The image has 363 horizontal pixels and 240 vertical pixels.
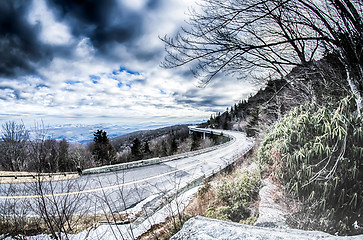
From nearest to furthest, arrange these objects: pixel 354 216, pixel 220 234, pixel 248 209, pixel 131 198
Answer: pixel 220 234 → pixel 354 216 → pixel 248 209 → pixel 131 198

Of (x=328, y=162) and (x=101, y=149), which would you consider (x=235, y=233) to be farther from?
(x=101, y=149)

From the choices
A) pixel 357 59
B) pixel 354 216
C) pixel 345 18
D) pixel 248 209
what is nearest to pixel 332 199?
pixel 354 216

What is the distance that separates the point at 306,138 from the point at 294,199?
4.09 feet

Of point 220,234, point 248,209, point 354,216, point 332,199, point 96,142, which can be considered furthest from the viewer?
point 96,142

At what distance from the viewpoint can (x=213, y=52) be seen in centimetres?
373

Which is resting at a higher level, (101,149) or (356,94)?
(356,94)

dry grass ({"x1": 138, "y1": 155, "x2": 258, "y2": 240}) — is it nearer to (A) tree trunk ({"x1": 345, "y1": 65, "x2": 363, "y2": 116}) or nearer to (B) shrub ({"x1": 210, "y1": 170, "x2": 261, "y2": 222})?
(B) shrub ({"x1": 210, "y1": 170, "x2": 261, "y2": 222})

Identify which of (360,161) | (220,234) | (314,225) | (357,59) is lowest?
(314,225)

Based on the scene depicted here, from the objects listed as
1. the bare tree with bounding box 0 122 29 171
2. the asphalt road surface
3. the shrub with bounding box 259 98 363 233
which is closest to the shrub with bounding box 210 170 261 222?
the shrub with bounding box 259 98 363 233

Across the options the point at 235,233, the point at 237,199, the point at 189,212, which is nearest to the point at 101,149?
the point at 189,212

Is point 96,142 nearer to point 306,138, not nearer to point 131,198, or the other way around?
point 131,198

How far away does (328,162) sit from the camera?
247cm

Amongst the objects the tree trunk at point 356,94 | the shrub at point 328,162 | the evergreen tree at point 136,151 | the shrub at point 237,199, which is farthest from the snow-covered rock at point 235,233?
the evergreen tree at point 136,151

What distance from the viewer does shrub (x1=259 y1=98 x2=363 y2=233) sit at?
246cm
